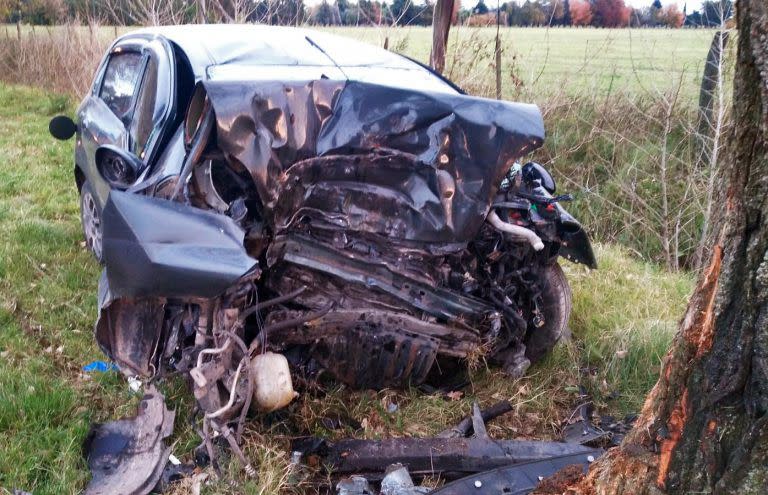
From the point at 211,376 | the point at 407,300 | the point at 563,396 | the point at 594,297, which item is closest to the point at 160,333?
the point at 211,376

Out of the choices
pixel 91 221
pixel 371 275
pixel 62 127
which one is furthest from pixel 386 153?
pixel 91 221

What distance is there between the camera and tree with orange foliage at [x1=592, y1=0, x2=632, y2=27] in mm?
9422

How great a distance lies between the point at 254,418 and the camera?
3.29 metres

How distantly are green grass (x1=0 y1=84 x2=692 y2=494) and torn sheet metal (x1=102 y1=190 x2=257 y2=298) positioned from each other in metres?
0.87

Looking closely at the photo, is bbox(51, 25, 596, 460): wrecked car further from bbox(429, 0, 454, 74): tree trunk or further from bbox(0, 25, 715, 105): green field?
bbox(0, 25, 715, 105): green field

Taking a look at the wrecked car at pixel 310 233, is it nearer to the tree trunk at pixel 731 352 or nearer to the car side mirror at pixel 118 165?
the car side mirror at pixel 118 165

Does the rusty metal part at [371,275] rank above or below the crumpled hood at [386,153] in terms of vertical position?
below

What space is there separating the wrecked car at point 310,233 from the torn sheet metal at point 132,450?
0.66 ft

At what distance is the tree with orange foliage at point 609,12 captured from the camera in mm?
9422

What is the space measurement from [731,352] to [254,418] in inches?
89.6

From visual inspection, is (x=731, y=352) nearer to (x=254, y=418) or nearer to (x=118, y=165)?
(x=254, y=418)

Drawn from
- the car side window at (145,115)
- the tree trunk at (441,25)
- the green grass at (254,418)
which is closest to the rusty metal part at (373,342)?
the green grass at (254,418)

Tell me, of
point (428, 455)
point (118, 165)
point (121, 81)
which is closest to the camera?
point (428, 455)

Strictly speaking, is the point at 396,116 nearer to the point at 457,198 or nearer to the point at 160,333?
the point at 457,198
